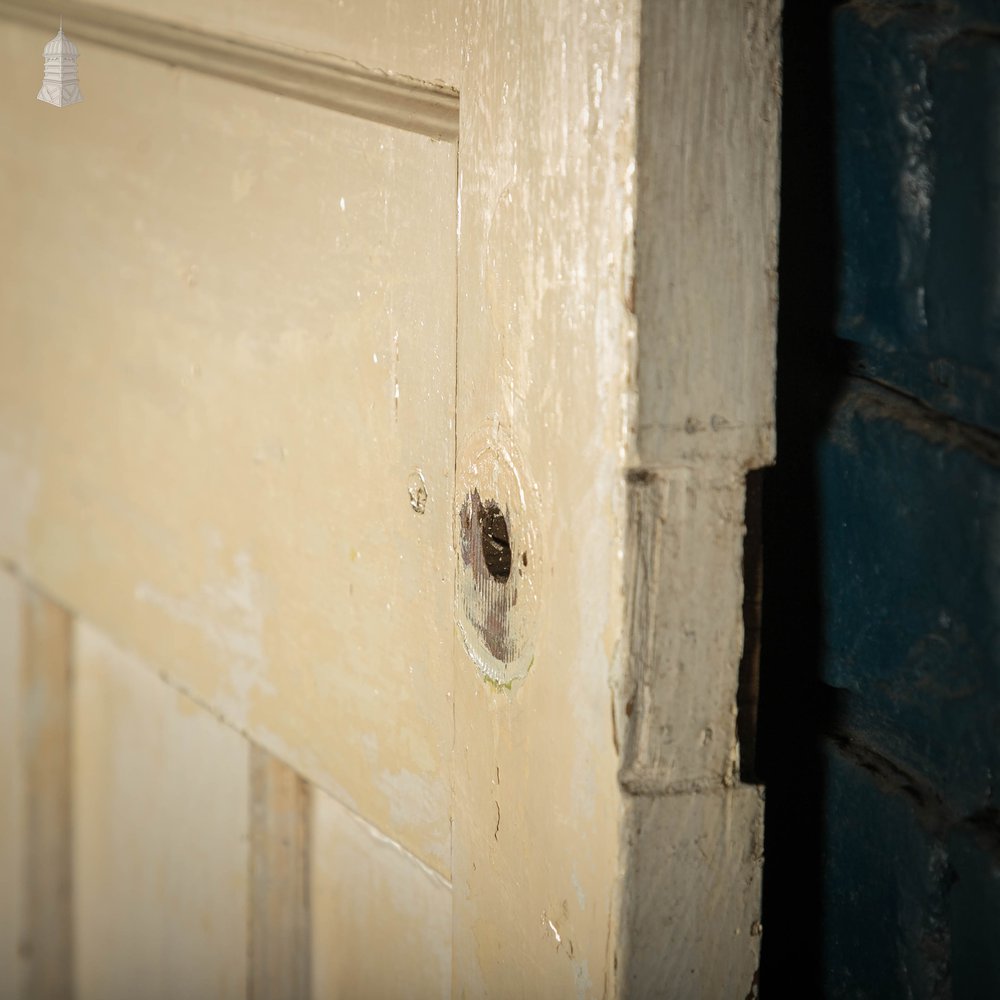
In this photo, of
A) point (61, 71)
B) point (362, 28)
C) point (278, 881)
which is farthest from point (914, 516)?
point (61, 71)

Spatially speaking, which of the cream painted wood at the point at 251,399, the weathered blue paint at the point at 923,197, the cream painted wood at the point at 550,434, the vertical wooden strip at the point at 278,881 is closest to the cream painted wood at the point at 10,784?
the cream painted wood at the point at 251,399

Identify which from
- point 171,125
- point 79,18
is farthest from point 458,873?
point 79,18

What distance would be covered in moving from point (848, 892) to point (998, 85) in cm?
34

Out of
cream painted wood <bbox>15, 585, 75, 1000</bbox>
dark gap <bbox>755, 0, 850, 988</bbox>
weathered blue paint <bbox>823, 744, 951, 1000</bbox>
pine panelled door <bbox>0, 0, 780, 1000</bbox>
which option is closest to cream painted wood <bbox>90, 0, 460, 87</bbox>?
pine panelled door <bbox>0, 0, 780, 1000</bbox>

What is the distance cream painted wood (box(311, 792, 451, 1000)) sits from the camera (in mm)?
595

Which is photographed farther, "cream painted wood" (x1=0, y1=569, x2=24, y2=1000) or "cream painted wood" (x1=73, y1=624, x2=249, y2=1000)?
"cream painted wood" (x1=0, y1=569, x2=24, y2=1000)

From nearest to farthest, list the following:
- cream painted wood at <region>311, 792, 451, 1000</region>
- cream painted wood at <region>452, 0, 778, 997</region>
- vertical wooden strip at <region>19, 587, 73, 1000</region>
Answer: cream painted wood at <region>452, 0, 778, 997</region> < cream painted wood at <region>311, 792, 451, 1000</region> < vertical wooden strip at <region>19, 587, 73, 1000</region>

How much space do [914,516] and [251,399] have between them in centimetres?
34

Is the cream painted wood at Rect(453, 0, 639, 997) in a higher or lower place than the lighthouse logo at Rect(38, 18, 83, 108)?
lower

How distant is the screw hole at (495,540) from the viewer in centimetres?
46

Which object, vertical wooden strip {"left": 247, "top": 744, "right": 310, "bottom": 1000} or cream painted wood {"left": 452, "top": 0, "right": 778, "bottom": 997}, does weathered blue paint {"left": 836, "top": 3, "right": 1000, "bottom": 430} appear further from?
vertical wooden strip {"left": 247, "top": 744, "right": 310, "bottom": 1000}

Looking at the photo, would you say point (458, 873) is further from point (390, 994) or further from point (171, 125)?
point (171, 125)

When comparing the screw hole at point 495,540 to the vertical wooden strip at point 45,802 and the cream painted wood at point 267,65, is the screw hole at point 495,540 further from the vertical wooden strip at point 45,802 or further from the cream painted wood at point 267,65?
the vertical wooden strip at point 45,802

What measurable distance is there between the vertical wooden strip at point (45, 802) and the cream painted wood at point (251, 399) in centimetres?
9
